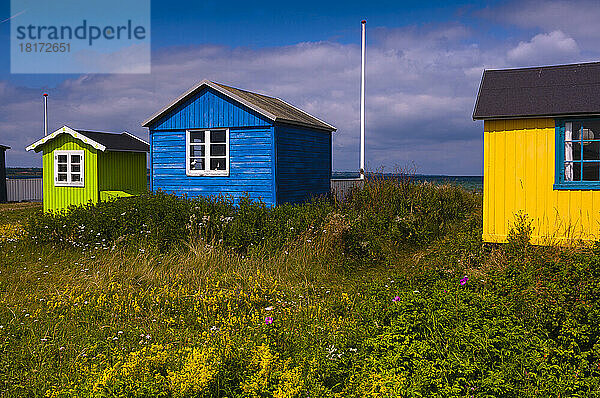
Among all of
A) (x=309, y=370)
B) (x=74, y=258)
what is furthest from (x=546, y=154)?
(x=74, y=258)

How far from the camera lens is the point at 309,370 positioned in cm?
456

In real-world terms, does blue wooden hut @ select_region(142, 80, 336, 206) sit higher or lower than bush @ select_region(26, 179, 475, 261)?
higher

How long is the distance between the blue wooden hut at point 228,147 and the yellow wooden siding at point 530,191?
5.95 metres

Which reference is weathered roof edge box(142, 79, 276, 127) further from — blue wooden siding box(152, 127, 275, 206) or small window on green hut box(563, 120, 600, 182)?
small window on green hut box(563, 120, 600, 182)

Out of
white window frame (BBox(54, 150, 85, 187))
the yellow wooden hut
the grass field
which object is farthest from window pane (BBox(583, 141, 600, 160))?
white window frame (BBox(54, 150, 85, 187))

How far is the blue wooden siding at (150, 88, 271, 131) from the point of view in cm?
1472

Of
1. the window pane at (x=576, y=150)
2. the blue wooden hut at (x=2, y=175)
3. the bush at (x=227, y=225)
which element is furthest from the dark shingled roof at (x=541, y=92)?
the blue wooden hut at (x=2, y=175)

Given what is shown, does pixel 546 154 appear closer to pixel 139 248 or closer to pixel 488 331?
pixel 488 331

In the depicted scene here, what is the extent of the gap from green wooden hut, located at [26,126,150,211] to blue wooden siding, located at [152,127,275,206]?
3.40 metres

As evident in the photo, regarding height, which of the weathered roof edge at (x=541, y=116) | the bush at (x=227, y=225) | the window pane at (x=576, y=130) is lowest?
the bush at (x=227, y=225)

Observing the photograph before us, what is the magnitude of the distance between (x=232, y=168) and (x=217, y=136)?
126 cm

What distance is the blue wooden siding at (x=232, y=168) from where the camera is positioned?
47.5ft

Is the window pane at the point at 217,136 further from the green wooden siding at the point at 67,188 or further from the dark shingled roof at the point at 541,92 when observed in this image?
the dark shingled roof at the point at 541,92

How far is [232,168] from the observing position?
1488 cm
